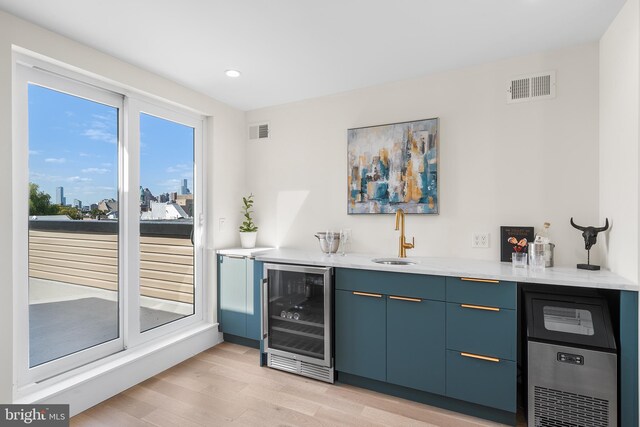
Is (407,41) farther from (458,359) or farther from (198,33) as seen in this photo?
(458,359)

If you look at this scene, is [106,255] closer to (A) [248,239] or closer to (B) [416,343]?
(A) [248,239]

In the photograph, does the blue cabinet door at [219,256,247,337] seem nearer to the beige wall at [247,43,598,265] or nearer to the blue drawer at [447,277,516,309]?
the beige wall at [247,43,598,265]

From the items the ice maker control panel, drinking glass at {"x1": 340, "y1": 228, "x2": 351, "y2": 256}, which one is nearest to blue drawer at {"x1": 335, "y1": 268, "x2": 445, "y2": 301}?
drinking glass at {"x1": 340, "y1": 228, "x2": 351, "y2": 256}

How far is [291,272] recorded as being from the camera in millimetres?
2742

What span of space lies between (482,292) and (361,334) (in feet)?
3.01

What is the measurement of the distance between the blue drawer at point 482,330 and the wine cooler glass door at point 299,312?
904 mm

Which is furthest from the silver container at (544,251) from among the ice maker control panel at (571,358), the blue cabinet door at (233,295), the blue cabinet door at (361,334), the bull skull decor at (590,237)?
the blue cabinet door at (233,295)

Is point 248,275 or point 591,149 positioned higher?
point 591,149

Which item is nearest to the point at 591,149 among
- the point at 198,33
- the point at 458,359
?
the point at 458,359

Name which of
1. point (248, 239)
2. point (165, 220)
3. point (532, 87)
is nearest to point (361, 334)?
point (248, 239)

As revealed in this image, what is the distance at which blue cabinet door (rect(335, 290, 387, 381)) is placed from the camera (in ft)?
7.80

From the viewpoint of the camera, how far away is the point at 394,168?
2941 millimetres

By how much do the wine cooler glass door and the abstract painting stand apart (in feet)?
2.83

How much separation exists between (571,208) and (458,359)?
1.37 meters
